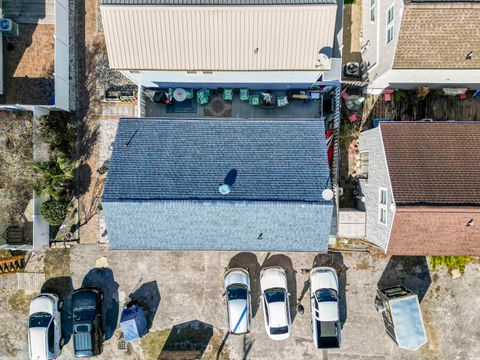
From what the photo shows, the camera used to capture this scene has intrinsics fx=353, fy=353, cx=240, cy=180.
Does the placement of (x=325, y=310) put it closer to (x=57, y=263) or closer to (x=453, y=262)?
(x=453, y=262)

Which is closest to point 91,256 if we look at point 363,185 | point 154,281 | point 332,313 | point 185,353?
point 154,281

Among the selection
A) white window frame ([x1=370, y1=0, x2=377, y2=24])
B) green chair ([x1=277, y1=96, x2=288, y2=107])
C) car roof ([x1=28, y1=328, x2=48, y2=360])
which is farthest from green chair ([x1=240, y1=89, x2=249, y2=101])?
car roof ([x1=28, y1=328, x2=48, y2=360])

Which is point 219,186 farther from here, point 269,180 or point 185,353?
point 185,353

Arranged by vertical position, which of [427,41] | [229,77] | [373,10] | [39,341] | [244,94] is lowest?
[39,341]

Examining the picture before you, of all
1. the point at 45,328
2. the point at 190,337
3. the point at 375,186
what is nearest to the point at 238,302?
the point at 190,337

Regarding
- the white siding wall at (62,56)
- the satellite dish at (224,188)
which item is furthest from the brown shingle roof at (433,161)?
the white siding wall at (62,56)

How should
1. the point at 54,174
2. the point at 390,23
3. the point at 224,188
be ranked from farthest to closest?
the point at 54,174, the point at 390,23, the point at 224,188

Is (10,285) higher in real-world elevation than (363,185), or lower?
lower
